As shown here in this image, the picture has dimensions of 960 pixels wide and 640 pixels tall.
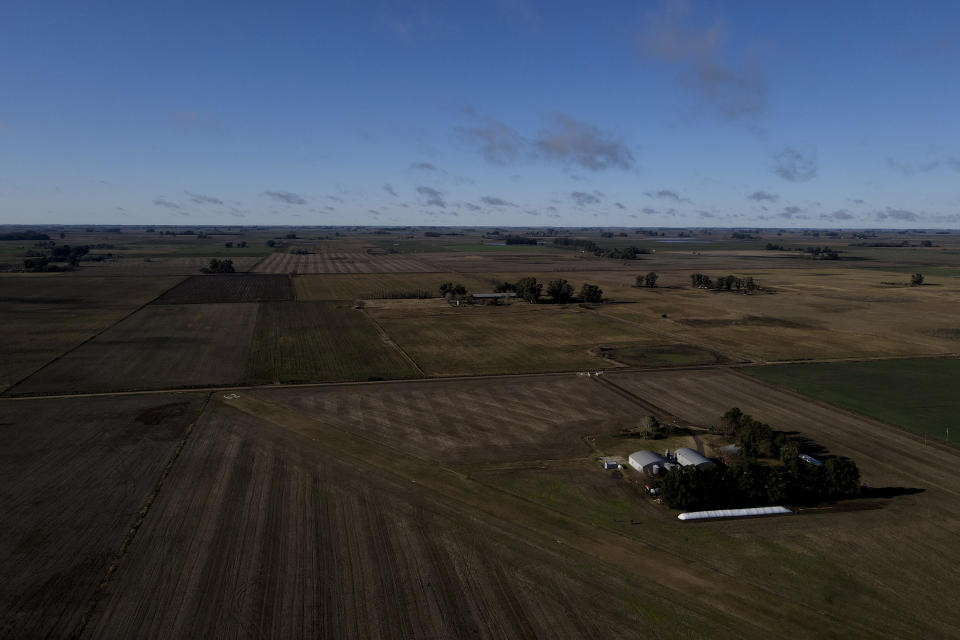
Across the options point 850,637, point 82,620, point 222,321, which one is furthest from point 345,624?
point 222,321

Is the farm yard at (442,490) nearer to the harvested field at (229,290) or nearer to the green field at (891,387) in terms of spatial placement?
the green field at (891,387)

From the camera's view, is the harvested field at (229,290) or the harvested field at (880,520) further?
the harvested field at (229,290)

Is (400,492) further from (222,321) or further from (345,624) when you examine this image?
(222,321)

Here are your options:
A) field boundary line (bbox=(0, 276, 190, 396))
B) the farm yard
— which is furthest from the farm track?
field boundary line (bbox=(0, 276, 190, 396))

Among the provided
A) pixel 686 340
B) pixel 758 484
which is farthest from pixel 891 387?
pixel 758 484

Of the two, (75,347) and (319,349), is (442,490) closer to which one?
(319,349)

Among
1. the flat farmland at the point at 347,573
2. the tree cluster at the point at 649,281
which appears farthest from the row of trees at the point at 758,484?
the tree cluster at the point at 649,281
